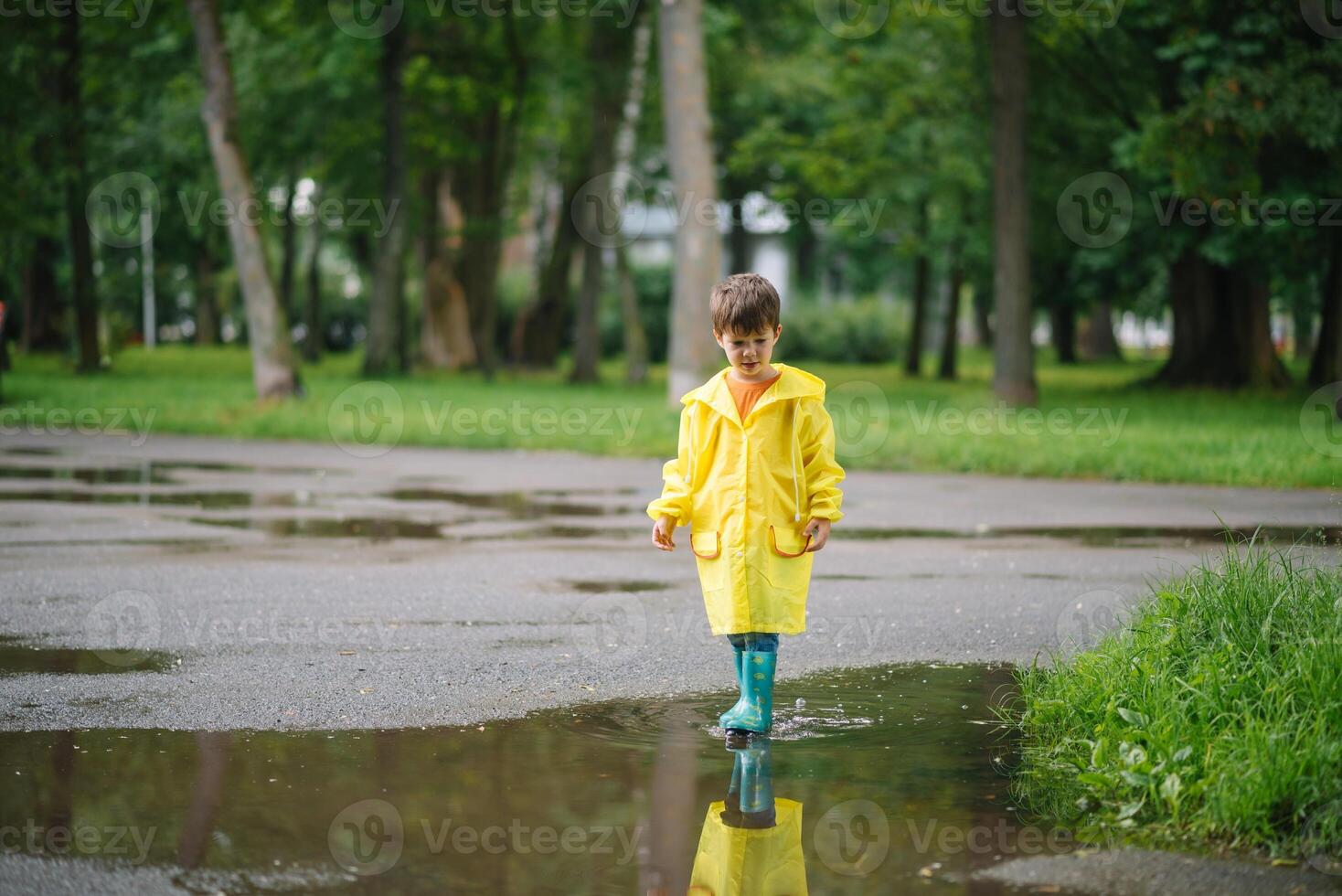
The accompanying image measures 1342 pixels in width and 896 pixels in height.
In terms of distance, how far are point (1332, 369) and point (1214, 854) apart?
82.1 feet

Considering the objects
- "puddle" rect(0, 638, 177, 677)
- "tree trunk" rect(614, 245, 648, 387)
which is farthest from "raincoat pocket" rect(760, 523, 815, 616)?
"tree trunk" rect(614, 245, 648, 387)

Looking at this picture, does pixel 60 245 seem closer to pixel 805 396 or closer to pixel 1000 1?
pixel 1000 1

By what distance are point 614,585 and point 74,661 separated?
3232 mm

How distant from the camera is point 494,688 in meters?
6.13

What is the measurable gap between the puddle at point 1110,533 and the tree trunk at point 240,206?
1275 cm

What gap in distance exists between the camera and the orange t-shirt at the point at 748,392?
5547 mm

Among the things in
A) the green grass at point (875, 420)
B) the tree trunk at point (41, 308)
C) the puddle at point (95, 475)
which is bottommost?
the puddle at point (95, 475)

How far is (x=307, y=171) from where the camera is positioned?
1673 inches

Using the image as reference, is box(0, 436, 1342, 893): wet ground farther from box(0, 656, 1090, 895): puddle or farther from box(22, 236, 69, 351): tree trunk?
box(22, 236, 69, 351): tree trunk

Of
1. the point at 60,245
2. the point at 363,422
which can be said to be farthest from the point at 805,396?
the point at 60,245

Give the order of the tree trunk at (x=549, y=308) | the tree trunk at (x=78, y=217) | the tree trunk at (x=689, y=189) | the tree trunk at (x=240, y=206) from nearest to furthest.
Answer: the tree trunk at (x=689, y=189)
the tree trunk at (x=240, y=206)
the tree trunk at (x=78, y=217)
the tree trunk at (x=549, y=308)

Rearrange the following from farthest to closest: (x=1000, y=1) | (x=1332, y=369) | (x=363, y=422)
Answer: (x=1332, y=369), (x=1000, y=1), (x=363, y=422)

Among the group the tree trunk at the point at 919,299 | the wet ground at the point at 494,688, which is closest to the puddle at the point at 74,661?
the wet ground at the point at 494,688

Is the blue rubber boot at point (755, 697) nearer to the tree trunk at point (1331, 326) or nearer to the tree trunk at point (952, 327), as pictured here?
the tree trunk at point (1331, 326)
